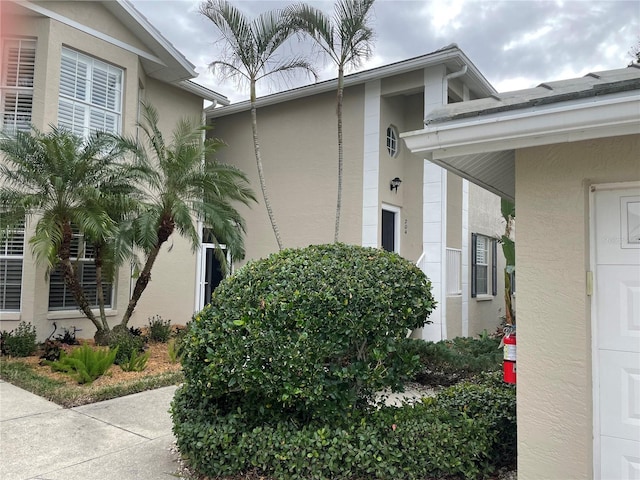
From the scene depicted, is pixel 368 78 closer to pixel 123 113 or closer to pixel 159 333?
pixel 123 113

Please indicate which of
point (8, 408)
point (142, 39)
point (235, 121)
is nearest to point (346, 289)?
point (8, 408)

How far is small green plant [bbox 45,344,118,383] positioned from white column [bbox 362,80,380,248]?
6.42 metres

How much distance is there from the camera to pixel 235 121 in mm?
14648

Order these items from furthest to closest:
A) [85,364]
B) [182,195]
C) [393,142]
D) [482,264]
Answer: [482,264] → [393,142] → [182,195] → [85,364]

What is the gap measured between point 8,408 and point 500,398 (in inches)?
241

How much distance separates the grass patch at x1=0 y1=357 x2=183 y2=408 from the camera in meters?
6.53

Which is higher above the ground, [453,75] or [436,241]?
[453,75]

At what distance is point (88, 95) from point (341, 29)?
19.8 feet

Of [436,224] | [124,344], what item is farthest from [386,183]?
[124,344]

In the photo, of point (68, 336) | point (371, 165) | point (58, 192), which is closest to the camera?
point (58, 192)

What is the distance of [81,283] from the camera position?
35.1 ft

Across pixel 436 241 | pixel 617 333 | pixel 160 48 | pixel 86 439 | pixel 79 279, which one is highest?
pixel 160 48

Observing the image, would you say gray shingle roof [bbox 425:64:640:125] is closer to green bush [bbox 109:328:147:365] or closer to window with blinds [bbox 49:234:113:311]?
green bush [bbox 109:328:147:365]

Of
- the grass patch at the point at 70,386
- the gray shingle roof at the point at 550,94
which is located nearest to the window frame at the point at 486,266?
the grass patch at the point at 70,386
